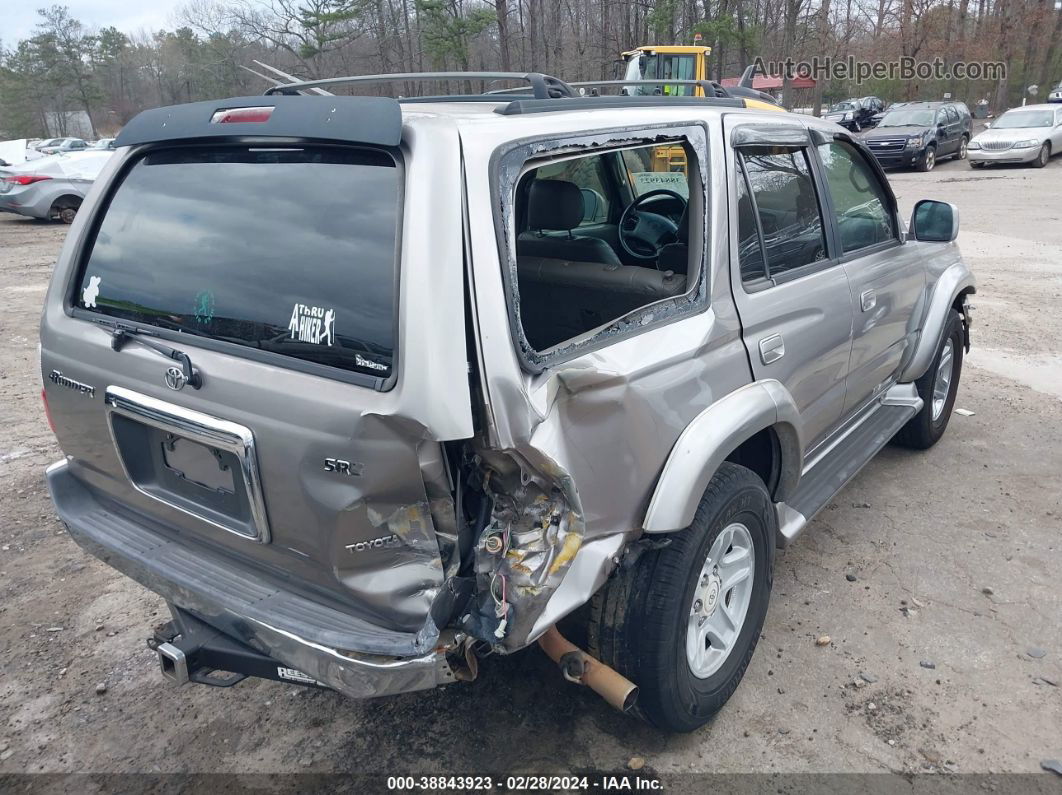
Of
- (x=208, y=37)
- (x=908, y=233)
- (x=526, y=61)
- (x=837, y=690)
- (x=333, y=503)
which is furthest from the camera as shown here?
(x=208, y=37)

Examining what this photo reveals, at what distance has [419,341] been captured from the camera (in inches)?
73.0

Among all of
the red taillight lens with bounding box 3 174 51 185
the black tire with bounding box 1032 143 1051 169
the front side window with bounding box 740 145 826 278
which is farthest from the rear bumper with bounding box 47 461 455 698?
the black tire with bounding box 1032 143 1051 169

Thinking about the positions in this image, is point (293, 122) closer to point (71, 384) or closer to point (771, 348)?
point (71, 384)

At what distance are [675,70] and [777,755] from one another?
1767cm

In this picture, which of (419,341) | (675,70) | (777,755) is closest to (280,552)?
(419,341)

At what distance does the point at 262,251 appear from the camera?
2223mm

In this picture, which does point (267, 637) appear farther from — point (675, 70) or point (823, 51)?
point (823, 51)

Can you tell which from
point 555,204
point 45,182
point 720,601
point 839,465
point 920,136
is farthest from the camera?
point 920,136

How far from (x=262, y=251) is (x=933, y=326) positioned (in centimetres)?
359

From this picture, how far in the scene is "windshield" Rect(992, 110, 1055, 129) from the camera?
2131 centimetres

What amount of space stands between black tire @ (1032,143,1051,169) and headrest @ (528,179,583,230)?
22394mm

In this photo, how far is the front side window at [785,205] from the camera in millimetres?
3006

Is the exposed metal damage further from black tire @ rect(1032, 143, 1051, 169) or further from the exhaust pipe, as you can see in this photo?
black tire @ rect(1032, 143, 1051, 169)

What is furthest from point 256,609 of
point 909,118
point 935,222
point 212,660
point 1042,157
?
point 1042,157
